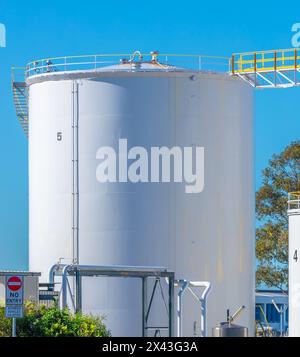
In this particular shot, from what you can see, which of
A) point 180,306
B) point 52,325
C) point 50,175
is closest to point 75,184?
point 50,175

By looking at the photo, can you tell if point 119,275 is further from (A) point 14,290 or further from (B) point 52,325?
(A) point 14,290

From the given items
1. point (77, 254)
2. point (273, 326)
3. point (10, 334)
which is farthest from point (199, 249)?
point (273, 326)

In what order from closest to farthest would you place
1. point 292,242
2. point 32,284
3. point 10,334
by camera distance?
point 10,334, point 32,284, point 292,242

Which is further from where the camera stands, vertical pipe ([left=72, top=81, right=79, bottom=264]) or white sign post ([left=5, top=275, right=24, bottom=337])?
vertical pipe ([left=72, top=81, right=79, bottom=264])

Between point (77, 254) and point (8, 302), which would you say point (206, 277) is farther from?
point (8, 302)

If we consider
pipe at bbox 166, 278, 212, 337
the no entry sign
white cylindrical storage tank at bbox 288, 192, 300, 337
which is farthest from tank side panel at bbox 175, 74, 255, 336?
the no entry sign

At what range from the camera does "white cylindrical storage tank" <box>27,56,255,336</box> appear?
1788 inches

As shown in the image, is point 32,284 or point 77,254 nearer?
point 32,284

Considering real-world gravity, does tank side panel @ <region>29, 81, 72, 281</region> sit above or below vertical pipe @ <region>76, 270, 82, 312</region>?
above

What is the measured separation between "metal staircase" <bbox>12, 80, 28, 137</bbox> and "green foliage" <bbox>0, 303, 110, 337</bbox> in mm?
17816

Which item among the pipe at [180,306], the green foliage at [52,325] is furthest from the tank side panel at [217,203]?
the green foliage at [52,325]

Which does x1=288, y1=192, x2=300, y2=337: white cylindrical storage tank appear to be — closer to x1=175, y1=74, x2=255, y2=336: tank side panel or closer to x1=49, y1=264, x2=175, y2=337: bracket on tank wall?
x1=175, y1=74, x2=255, y2=336: tank side panel
